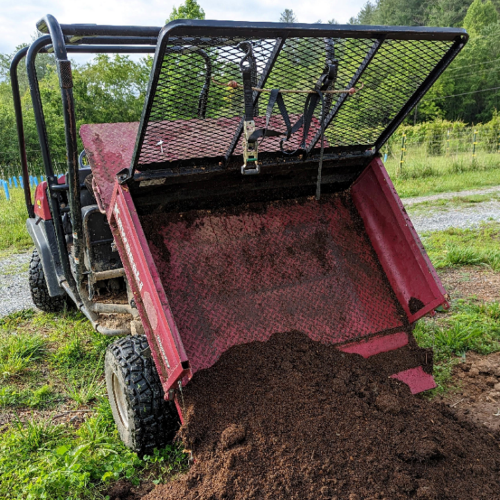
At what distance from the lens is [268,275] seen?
2.76 m

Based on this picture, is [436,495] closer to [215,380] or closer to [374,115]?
[215,380]

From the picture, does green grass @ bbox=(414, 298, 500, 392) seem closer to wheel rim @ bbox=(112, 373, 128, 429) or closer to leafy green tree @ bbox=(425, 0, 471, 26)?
wheel rim @ bbox=(112, 373, 128, 429)

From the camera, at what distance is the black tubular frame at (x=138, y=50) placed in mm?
1840

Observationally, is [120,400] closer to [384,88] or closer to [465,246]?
[384,88]

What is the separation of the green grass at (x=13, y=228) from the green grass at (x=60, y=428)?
3343 millimetres

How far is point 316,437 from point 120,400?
1107 millimetres

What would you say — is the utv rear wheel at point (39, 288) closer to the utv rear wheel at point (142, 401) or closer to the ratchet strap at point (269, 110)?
the utv rear wheel at point (142, 401)

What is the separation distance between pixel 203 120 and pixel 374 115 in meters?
0.92

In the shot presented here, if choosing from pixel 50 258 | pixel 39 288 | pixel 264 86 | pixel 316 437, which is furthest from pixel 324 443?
pixel 39 288

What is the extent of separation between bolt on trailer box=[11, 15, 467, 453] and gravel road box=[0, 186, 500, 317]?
1.82 meters

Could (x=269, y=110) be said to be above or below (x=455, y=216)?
above

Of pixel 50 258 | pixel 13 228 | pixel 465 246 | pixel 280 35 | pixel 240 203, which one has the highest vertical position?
pixel 280 35

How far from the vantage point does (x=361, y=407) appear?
7.19 ft

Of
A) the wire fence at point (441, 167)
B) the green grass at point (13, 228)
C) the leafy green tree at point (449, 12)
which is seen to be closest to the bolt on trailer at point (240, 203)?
the green grass at point (13, 228)
